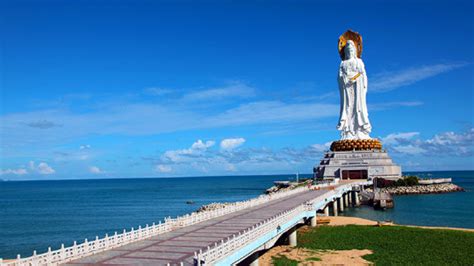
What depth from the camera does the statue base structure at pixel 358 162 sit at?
275 feet

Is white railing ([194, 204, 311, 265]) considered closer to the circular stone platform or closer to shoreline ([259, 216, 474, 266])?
shoreline ([259, 216, 474, 266])

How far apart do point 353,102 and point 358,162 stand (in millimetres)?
13655

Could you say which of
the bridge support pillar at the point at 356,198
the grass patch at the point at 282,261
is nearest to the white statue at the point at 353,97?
the bridge support pillar at the point at 356,198

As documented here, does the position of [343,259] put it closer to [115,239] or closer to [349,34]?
[115,239]

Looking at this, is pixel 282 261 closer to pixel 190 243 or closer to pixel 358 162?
pixel 190 243

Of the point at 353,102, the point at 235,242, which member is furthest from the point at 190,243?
the point at 353,102

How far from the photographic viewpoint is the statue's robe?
91938 mm

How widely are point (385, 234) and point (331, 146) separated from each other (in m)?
59.4

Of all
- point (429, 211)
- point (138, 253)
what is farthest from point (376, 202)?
point (138, 253)

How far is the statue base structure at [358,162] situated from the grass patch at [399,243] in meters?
48.7

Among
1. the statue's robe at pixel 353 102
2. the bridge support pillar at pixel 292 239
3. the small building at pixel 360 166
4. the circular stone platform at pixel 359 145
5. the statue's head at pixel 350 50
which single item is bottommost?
the bridge support pillar at pixel 292 239

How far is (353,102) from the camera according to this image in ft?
306

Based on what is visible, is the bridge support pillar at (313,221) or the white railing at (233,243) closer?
the white railing at (233,243)

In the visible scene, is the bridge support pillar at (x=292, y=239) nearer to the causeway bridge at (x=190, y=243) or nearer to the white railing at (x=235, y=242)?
the causeway bridge at (x=190, y=243)
